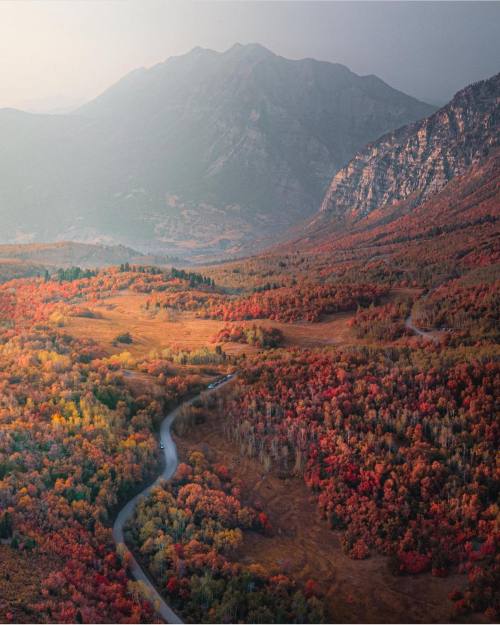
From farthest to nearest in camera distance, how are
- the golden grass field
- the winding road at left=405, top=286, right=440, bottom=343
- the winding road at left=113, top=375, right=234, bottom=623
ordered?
the golden grass field, the winding road at left=405, top=286, right=440, bottom=343, the winding road at left=113, top=375, right=234, bottom=623

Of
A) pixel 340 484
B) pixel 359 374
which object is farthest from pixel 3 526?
pixel 359 374

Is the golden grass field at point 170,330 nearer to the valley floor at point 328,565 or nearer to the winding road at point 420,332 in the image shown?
the winding road at point 420,332

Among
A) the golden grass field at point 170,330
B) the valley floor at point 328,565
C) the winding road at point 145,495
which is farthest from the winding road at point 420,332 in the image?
the valley floor at point 328,565

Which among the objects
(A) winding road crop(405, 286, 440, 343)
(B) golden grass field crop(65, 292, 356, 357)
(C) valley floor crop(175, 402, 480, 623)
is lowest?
(C) valley floor crop(175, 402, 480, 623)

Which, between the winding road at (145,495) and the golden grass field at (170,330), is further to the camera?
the golden grass field at (170,330)

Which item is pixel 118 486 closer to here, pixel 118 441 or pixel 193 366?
pixel 118 441

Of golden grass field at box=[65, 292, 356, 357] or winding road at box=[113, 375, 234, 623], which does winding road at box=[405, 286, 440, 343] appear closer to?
golden grass field at box=[65, 292, 356, 357]

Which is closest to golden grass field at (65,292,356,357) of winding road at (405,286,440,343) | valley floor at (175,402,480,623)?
winding road at (405,286,440,343)

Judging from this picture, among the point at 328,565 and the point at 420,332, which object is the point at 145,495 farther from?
the point at 420,332
